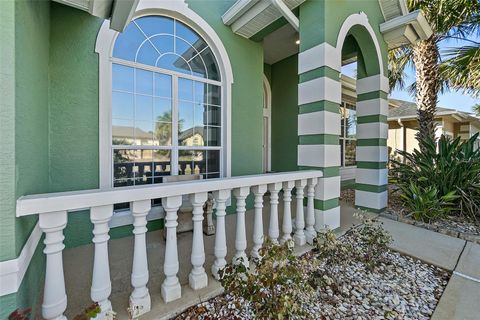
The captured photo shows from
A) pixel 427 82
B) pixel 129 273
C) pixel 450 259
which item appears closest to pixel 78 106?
pixel 129 273

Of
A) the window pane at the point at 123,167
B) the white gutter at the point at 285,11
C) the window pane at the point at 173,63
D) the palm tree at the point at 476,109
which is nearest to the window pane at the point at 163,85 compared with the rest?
the window pane at the point at 173,63

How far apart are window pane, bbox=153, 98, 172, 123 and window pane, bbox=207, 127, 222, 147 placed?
0.77 meters

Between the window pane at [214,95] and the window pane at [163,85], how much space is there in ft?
2.46

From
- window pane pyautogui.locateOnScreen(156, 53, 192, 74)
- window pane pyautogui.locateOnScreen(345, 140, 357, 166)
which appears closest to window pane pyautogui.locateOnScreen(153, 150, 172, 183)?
window pane pyautogui.locateOnScreen(156, 53, 192, 74)

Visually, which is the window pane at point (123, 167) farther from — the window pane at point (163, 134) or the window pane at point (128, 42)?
the window pane at point (128, 42)

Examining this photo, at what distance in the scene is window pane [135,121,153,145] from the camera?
3.29 m

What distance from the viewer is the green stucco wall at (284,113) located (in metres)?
6.23

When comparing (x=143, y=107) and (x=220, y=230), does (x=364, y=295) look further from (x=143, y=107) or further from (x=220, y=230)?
(x=143, y=107)

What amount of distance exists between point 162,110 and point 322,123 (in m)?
2.45

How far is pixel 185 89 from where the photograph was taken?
3.74m

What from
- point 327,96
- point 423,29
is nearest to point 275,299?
point 327,96

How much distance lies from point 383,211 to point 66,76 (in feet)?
18.4

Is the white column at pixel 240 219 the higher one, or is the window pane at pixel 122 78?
the window pane at pixel 122 78

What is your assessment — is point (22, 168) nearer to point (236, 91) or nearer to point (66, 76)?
point (66, 76)
